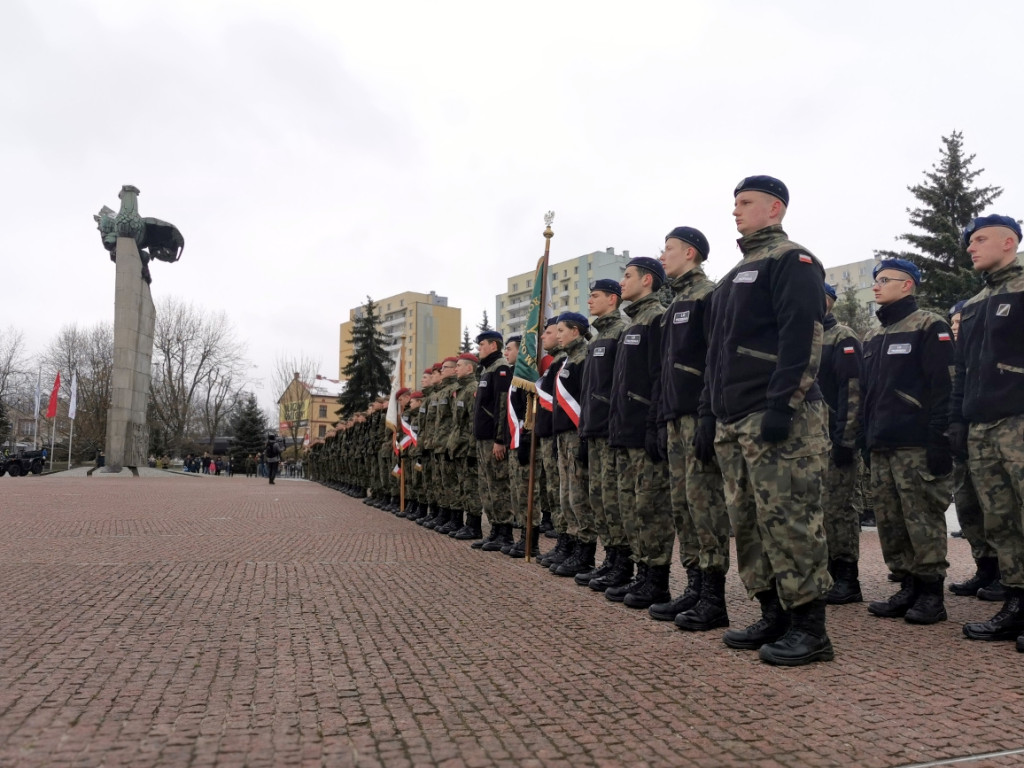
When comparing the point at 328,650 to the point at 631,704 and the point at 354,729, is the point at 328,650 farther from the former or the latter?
the point at 631,704

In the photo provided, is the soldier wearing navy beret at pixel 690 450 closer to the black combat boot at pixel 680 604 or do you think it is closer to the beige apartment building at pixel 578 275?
the black combat boot at pixel 680 604

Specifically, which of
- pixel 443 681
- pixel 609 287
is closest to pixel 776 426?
pixel 443 681

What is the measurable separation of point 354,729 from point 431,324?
96.1 meters

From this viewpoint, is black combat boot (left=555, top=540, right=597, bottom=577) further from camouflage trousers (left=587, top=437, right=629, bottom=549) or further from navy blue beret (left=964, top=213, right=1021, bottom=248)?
navy blue beret (left=964, top=213, right=1021, bottom=248)

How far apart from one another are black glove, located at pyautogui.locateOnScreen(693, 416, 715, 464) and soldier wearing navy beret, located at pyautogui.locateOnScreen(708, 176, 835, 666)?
11 mm

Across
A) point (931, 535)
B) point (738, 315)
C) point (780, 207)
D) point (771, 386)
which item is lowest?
point (931, 535)

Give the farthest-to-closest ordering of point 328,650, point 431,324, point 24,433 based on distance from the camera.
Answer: point 431,324 → point 24,433 → point 328,650

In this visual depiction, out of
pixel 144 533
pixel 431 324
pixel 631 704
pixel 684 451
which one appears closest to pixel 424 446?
pixel 144 533

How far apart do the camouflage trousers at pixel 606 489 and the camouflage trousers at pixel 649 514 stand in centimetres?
26

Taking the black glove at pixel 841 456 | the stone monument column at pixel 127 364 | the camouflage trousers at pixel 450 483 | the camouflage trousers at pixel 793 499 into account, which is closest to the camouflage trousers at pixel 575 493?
the black glove at pixel 841 456

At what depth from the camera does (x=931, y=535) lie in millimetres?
4711

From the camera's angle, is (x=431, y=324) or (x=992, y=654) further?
(x=431, y=324)

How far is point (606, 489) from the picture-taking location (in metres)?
5.71

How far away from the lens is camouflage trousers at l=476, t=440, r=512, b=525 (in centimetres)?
822
